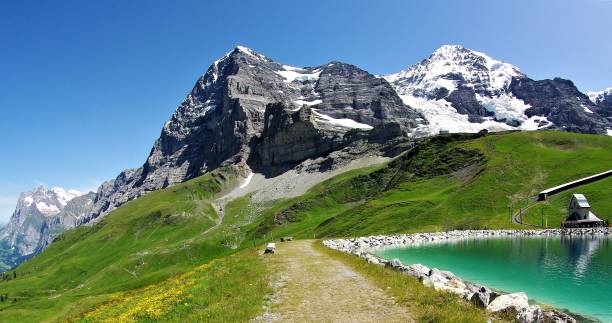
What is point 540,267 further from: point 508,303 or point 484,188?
point 484,188

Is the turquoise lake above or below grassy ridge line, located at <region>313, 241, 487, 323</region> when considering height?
below

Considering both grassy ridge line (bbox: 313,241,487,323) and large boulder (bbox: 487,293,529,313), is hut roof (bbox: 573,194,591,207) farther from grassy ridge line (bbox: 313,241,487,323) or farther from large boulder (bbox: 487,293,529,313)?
large boulder (bbox: 487,293,529,313)

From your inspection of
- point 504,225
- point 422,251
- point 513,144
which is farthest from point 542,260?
point 513,144

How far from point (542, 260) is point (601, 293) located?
23.5 metres

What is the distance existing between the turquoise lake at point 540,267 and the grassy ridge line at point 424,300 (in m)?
13.6

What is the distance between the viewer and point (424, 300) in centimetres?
2342

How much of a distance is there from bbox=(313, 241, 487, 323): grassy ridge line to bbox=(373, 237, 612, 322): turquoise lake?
1356 cm

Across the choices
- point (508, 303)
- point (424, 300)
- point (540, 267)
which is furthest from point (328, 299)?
point (540, 267)

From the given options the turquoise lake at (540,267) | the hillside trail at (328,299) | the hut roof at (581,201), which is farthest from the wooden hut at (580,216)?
the hillside trail at (328,299)

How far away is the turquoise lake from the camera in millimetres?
37250

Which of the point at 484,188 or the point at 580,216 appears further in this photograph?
the point at 484,188

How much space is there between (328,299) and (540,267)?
40.3 m

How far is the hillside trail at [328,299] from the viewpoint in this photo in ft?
73.5

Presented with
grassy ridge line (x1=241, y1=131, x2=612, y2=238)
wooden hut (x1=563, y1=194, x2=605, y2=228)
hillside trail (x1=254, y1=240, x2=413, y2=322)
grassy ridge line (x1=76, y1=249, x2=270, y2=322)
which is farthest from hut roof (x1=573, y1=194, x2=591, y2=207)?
grassy ridge line (x1=76, y1=249, x2=270, y2=322)
